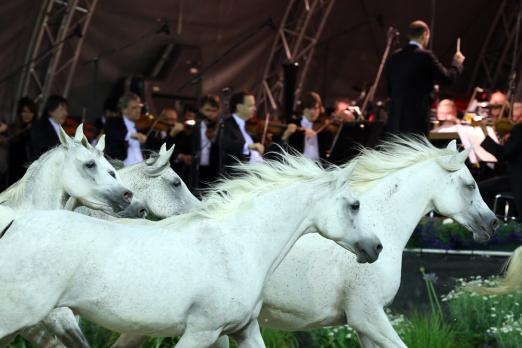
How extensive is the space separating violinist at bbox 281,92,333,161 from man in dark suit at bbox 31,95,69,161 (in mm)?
2343

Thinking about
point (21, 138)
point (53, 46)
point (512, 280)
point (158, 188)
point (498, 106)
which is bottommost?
point (498, 106)

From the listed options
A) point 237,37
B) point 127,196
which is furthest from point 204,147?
point 127,196

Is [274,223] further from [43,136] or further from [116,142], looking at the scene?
[116,142]

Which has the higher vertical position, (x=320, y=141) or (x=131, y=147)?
(x=131, y=147)

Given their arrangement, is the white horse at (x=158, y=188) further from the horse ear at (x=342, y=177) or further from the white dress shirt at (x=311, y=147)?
the white dress shirt at (x=311, y=147)

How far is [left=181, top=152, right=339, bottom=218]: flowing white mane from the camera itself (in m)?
6.14

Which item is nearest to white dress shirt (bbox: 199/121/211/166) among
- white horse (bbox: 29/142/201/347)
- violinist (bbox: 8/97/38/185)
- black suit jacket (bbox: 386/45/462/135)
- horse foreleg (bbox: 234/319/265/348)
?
violinist (bbox: 8/97/38/185)

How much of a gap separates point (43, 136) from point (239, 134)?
5.79 ft

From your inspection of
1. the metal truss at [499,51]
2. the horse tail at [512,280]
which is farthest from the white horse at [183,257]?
the metal truss at [499,51]

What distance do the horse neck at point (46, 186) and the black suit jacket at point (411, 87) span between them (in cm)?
528

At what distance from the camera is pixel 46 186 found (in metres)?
6.65

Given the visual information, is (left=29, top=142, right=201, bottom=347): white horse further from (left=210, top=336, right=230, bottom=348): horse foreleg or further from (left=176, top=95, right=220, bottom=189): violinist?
(left=176, top=95, right=220, bottom=189): violinist

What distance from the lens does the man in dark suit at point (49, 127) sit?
1161 cm

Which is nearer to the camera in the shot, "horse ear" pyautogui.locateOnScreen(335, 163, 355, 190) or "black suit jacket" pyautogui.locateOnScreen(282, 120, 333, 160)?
"horse ear" pyautogui.locateOnScreen(335, 163, 355, 190)
